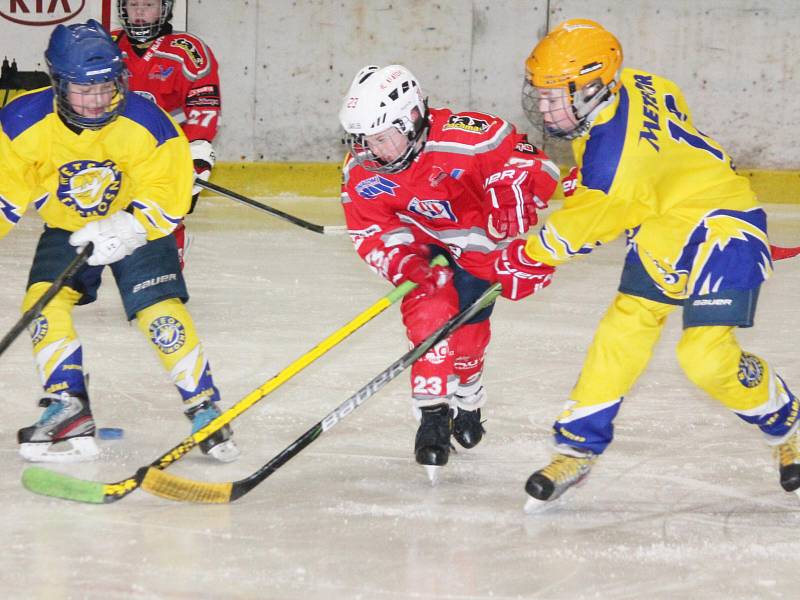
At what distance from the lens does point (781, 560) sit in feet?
8.06

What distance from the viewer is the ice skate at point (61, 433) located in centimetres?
298

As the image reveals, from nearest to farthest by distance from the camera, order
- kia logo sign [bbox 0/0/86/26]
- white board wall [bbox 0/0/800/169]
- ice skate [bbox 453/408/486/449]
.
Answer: ice skate [bbox 453/408/486/449]
kia logo sign [bbox 0/0/86/26]
white board wall [bbox 0/0/800/169]

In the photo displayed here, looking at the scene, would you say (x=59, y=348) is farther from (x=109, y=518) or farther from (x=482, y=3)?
(x=482, y=3)

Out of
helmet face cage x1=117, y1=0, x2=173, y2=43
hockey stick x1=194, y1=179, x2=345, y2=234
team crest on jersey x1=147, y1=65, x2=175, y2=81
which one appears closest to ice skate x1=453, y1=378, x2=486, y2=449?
hockey stick x1=194, y1=179, x2=345, y2=234

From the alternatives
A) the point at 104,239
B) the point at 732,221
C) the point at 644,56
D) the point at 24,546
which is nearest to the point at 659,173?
the point at 732,221

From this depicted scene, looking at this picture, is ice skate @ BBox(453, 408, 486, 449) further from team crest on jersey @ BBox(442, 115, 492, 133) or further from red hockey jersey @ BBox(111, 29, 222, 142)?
red hockey jersey @ BBox(111, 29, 222, 142)

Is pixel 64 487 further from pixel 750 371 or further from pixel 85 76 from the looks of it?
pixel 750 371

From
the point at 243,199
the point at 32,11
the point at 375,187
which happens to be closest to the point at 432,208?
the point at 375,187

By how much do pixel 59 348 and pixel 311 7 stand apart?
4.63 m

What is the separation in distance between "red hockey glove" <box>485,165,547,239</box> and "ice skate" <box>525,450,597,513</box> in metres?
Result: 0.56

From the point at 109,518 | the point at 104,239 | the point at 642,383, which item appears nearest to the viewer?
the point at 109,518

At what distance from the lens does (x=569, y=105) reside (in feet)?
8.58

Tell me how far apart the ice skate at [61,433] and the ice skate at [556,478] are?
3.47 feet

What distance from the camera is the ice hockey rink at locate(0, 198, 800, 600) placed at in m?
2.32
